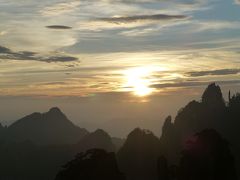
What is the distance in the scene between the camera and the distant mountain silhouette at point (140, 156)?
155500 mm

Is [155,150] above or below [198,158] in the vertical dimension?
below

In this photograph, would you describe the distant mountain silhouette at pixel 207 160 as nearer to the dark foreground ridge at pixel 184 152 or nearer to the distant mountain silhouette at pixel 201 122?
the dark foreground ridge at pixel 184 152

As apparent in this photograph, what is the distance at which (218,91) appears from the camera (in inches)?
7717

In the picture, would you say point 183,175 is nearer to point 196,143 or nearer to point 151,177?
point 196,143

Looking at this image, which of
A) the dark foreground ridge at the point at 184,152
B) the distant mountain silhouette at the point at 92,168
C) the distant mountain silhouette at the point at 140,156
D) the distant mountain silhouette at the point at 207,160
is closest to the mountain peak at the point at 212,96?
the dark foreground ridge at the point at 184,152

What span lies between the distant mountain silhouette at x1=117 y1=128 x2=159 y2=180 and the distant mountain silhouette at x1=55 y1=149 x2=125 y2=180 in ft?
297

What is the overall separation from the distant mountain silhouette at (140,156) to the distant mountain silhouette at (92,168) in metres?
90.4

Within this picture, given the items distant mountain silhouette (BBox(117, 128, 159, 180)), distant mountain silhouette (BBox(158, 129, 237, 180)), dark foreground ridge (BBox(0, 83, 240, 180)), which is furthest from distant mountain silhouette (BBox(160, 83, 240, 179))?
distant mountain silhouette (BBox(158, 129, 237, 180))

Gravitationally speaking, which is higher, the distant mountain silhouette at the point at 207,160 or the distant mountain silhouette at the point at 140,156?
the distant mountain silhouette at the point at 207,160

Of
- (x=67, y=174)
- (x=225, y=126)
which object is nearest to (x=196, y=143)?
(x=67, y=174)

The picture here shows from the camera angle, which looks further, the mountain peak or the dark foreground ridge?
the mountain peak

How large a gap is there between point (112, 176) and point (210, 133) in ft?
50.6

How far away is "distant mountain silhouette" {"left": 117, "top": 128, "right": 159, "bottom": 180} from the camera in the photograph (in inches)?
6122

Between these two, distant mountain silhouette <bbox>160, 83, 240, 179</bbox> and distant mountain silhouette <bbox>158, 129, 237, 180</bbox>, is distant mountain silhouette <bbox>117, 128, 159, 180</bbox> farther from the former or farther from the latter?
distant mountain silhouette <bbox>158, 129, 237, 180</bbox>
